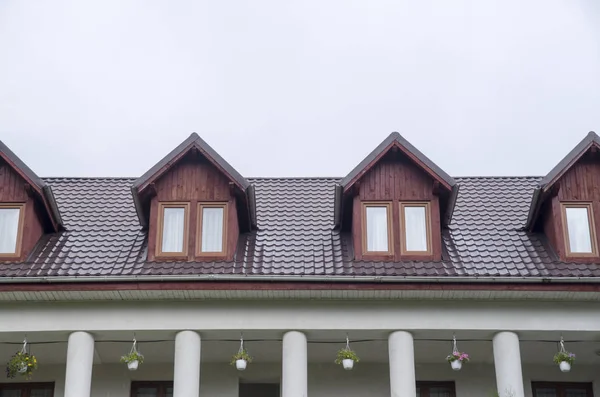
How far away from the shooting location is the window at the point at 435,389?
2325cm

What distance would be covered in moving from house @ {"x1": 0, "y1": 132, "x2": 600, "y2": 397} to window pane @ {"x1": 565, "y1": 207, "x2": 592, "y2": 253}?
33 millimetres

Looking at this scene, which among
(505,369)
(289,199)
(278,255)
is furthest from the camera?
(289,199)

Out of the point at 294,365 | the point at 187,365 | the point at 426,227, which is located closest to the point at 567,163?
the point at 426,227

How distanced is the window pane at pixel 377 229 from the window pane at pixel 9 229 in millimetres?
8121

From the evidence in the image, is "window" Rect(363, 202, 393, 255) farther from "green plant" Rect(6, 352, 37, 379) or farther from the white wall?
"green plant" Rect(6, 352, 37, 379)

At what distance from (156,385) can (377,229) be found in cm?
641

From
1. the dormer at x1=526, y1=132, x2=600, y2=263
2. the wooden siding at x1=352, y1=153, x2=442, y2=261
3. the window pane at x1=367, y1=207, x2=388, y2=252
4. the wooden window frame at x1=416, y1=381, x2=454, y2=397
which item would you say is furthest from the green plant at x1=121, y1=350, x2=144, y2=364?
the dormer at x1=526, y1=132, x2=600, y2=263

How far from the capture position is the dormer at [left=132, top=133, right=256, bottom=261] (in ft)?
73.8

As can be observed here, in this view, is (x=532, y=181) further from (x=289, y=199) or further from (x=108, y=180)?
(x=108, y=180)

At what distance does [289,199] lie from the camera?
26453mm

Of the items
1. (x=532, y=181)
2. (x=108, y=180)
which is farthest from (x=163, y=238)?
(x=532, y=181)

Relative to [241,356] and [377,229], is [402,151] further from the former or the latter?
[241,356]

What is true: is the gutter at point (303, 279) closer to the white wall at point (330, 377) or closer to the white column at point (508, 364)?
the white column at point (508, 364)

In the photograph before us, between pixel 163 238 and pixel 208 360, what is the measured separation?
10.3 ft
